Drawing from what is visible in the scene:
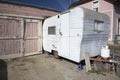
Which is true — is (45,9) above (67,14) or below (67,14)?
above

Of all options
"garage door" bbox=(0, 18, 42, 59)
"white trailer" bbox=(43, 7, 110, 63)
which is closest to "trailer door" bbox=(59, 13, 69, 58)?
"white trailer" bbox=(43, 7, 110, 63)

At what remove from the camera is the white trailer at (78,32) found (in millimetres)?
5102

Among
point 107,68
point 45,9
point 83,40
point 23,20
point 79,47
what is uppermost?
point 45,9

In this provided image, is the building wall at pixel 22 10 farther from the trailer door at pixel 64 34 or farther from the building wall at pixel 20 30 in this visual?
the trailer door at pixel 64 34

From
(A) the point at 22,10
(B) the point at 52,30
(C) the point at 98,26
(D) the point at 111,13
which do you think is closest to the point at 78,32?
(C) the point at 98,26

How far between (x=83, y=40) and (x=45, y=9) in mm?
5077

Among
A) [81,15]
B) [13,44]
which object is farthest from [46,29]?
[81,15]

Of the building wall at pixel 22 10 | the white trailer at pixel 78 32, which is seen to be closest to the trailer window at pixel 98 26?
the white trailer at pixel 78 32

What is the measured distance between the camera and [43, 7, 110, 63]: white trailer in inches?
201

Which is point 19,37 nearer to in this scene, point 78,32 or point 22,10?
point 22,10

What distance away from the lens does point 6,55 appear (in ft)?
22.3

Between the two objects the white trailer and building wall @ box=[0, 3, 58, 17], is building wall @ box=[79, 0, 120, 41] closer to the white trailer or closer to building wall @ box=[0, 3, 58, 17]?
the white trailer

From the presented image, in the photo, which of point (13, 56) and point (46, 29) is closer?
point (13, 56)

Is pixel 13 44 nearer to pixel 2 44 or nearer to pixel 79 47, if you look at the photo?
pixel 2 44
